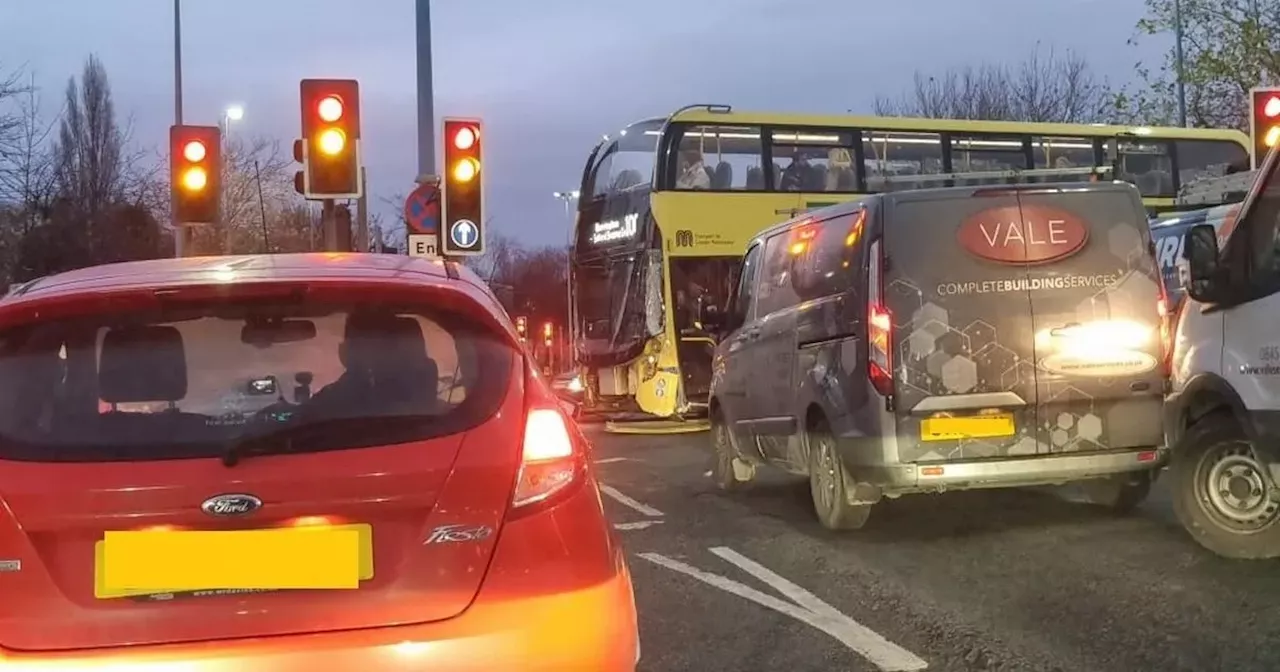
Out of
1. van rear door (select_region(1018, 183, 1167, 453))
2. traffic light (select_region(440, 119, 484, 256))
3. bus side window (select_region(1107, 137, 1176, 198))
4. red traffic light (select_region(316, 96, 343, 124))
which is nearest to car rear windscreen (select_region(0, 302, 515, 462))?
van rear door (select_region(1018, 183, 1167, 453))

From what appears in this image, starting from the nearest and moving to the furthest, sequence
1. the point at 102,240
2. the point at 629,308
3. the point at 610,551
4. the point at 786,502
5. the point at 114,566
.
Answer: the point at 114,566 < the point at 610,551 < the point at 786,502 < the point at 629,308 < the point at 102,240

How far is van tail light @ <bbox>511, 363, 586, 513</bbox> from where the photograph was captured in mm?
3168

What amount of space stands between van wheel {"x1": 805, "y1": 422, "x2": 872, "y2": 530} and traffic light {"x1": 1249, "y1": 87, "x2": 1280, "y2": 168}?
7.44 metres

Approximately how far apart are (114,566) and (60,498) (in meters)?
0.20

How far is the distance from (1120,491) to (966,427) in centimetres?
158

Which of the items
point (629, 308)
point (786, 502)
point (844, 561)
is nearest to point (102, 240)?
point (629, 308)

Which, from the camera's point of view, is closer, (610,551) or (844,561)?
(610,551)

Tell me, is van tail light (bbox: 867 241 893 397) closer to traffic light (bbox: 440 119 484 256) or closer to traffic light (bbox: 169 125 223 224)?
traffic light (bbox: 440 119 484 256)

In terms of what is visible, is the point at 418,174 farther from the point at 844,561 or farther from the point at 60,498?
the point at 60,498

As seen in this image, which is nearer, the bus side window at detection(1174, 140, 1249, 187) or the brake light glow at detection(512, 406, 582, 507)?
the brake light glow at detection(512, 406, 582, 507)

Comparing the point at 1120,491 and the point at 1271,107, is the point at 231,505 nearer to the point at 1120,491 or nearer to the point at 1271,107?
the point at 1120,491

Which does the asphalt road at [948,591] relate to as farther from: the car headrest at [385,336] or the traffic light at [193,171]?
the traffic light at [193,171]

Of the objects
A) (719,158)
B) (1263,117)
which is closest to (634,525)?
(719,158)

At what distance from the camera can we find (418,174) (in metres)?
13.8
